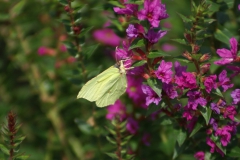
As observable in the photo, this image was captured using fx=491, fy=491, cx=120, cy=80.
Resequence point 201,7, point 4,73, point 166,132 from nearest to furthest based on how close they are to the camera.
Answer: point 201,7
point 166,132
point 4,73

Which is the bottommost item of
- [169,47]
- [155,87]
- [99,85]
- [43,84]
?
[169,47]

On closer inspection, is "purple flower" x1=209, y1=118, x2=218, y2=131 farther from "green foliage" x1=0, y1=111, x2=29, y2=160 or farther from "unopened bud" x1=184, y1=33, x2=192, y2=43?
"green foliage" x1=0, y1=111, x2=29, y2=160

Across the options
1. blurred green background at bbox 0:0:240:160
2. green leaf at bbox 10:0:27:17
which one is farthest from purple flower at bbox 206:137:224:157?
green leaf at bbox 10:0:27:17

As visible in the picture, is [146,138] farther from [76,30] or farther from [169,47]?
[169,47]

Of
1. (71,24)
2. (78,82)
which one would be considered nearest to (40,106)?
(78,82)

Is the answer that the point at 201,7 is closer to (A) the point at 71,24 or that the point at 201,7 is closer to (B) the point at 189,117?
(B) the point at 189,117

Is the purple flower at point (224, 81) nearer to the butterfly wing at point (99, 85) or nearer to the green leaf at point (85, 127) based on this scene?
the butterfly wing at point (99, 85)

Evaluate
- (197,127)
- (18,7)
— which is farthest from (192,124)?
(18,7)
